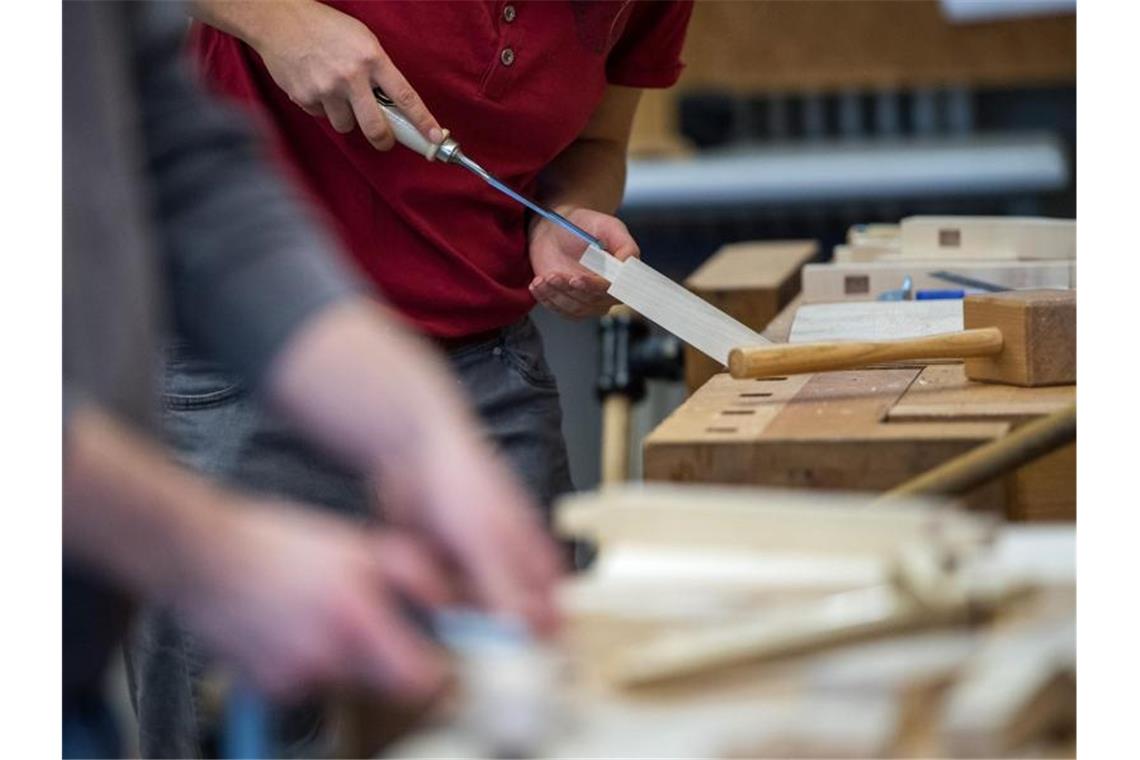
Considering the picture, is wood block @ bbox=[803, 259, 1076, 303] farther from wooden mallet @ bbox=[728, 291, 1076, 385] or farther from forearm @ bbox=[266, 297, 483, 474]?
forearm @ bbox=[266, 297, 483, 474]

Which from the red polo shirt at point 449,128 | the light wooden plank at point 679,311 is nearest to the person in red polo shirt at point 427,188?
the red polo shirt at point 449,128

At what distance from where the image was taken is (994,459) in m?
0.78

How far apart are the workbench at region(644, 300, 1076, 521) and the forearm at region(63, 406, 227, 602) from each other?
341 mm

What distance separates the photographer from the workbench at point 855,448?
83cm

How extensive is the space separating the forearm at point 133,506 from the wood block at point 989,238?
3.28 ft

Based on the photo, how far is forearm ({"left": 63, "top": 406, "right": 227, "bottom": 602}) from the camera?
52cm

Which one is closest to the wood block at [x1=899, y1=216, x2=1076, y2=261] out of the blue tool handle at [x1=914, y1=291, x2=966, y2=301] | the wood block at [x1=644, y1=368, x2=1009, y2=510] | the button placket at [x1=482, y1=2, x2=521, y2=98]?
the blue tool handle at [x1=914, y1=291, x2=966, y2=301]

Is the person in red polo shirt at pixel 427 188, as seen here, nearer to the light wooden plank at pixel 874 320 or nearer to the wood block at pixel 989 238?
the light wooden plank at pixel 874 320

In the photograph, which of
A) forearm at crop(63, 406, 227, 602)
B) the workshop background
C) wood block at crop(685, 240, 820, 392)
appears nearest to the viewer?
forearm at crop(63, 406, 227, 602)

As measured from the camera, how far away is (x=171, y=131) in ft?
2.04

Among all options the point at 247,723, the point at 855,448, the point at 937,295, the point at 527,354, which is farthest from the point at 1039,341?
the point at 247,723

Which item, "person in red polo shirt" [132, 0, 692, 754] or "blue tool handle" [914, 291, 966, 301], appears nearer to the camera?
"person in red polo shirt" [132, 0, 692, 754]
